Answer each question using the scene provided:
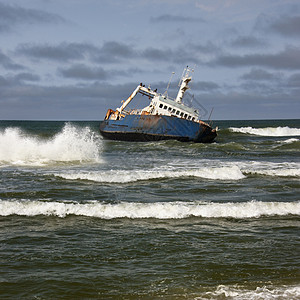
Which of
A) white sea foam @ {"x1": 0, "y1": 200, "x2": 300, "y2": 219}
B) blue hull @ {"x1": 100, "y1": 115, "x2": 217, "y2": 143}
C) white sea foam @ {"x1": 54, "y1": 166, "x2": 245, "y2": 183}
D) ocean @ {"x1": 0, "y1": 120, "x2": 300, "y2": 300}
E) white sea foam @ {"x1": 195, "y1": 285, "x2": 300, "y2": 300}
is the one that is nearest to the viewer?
white sea foam @ {"x1": 195, "y1": 285, "x2": 300, "y2": 300}

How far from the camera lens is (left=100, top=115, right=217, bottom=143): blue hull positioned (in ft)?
118

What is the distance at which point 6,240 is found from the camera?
286 inches

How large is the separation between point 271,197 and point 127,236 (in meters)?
5.91

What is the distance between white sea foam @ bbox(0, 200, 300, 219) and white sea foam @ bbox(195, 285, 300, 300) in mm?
4004

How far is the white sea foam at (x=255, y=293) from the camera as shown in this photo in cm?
501

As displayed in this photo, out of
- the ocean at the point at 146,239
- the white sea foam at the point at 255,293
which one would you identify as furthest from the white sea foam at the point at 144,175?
the white sea foam at the point at 255,293

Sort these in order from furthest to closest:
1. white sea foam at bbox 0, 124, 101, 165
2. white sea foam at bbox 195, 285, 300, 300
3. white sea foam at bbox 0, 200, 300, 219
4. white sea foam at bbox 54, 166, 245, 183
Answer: white sea foam at bbox 0, 124, 101, 165 < white sea foam at bbox 54, 166, 245, 183 < white sea foam at bbox 0, 200, 300, 219 < white sea foam at bbox 195, 285, 300, 300

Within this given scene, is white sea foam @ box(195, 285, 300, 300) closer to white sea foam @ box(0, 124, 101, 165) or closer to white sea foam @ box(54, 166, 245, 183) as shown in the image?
white sea foam @ box(54, 166, 245, 183)

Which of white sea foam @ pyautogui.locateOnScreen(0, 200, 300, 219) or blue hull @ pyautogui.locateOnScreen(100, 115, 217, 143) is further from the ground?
blue hull @ pyautogui.locateOnScreen(100, 115, 217, 143)

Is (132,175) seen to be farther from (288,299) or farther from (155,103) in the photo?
(155,103)

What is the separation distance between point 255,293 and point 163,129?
31.6m

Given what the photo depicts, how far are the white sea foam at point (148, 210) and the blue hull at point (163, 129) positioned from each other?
25.9 metres

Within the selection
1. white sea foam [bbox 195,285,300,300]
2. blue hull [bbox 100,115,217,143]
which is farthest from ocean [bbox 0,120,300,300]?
blue hull [bbox 100,115,217,143]


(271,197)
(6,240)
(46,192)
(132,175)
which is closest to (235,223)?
(271,197)
